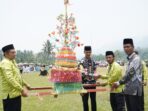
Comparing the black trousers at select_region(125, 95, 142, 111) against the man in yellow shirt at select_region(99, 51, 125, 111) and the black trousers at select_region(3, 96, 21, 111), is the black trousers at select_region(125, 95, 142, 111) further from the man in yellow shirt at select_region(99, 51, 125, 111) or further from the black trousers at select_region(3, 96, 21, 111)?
the black trousers at select_region(3, 96, 21, 111)

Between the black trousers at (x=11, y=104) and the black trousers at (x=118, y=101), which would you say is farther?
the black trousers at (x=118, y=101)

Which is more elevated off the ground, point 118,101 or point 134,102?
point 134,102

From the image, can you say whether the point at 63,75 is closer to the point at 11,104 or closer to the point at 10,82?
the point at 10,82

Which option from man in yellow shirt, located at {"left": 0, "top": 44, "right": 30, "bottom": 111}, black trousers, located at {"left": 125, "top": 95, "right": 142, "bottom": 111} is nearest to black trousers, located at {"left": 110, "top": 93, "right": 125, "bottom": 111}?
black trousers, located at {"left": 125, "top": 95, "right": 142, "bottom": 111}

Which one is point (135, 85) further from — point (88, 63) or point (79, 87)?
point (88, 63)

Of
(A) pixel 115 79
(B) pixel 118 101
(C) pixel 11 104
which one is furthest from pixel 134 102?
(C) pixel 11 104

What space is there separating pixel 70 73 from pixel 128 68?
1.44 metres

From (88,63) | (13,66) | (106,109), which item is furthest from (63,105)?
(13,66)

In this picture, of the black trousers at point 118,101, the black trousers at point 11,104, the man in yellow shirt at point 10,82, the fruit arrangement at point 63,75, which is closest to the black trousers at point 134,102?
the fruit arrangement at point 63,75

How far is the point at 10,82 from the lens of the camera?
25.4 feet

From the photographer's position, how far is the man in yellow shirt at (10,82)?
7777 mm

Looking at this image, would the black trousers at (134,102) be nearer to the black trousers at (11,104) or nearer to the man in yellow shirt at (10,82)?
the man in yellow shirt at (10,82)

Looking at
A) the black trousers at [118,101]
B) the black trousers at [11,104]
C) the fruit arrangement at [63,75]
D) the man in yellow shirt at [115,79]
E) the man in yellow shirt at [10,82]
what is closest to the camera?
the man in yellow shirt at [10,82]

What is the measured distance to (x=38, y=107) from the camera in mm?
13383
